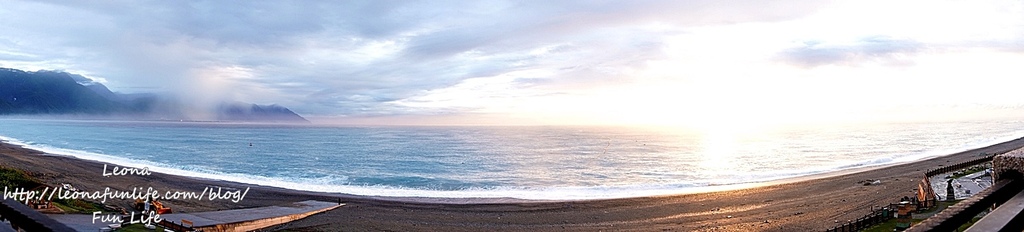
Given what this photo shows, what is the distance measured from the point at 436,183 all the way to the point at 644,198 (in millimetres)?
17717

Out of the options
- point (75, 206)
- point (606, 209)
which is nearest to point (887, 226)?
point (606, 209)

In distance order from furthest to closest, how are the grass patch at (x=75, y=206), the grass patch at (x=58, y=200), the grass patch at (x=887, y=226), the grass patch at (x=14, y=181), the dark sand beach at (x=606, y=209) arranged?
the dark sand beach at (x=606, y=209) < the grass patch at (x=14, y=181) < the grass patch at (x=58, y=200) < the grass patch at (x=75, y=206) < the grass patch at (x=887, y=226)

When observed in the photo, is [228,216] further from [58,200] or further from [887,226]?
[887,226]

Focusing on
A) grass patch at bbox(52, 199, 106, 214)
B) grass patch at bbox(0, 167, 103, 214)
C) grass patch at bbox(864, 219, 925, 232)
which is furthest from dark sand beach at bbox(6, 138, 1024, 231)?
grass patch at bbox(52, 199, 106, 214)

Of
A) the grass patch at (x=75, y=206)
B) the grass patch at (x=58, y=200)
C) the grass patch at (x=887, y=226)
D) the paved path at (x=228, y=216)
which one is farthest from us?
the grass patch at (x=58, y=200)

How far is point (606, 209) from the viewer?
31.2 m

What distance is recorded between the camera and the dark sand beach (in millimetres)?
25766

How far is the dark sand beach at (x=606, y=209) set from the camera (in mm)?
25766

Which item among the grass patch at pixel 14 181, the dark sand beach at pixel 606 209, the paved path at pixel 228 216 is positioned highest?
the grass patch at pixel 14 181

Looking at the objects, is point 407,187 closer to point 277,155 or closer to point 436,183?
point 436,183

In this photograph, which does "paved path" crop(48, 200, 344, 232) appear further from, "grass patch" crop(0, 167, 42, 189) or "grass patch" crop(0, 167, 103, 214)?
"grass patch" crop(0, 167, 42, 189)

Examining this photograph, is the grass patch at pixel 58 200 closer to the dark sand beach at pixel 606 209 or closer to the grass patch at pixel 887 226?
the dark sand beach at pixel 606 209

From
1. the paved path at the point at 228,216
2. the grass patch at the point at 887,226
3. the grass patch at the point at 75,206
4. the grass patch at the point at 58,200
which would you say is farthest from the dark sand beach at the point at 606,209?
the grass patch at the point at 75,206

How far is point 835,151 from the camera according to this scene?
3063 inches
